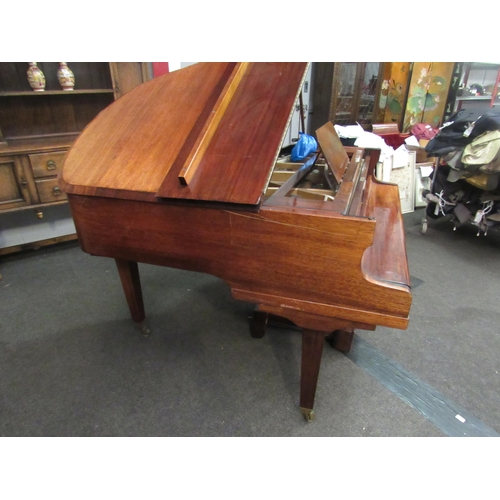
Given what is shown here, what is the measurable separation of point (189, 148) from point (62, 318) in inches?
54.6

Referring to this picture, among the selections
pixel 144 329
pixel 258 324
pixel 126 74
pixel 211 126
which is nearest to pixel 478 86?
pixel 126 74

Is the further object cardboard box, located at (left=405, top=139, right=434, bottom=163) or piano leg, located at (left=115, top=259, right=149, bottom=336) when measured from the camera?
cardboard box, located at (left=405, top=139, right=434, bottom=163)

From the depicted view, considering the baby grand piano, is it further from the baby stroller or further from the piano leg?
the baby stroller

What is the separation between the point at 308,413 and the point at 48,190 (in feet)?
6.85

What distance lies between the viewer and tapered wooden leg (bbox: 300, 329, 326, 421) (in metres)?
1.09

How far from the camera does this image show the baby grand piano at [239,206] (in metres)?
0.91

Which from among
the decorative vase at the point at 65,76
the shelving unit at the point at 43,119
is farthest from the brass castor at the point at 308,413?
the decorative vase at the point at 65,76

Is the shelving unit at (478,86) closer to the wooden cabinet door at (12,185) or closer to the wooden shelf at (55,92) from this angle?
the wooden shelf at (55,92)

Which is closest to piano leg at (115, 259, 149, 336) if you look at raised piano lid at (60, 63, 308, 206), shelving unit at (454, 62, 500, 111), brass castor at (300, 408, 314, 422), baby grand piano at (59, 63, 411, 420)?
baby grand piano at (59, 63, 411, 420)

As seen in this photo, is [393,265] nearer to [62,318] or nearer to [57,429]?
[57,429]

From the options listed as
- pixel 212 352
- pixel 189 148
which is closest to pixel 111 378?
pixel 212 352

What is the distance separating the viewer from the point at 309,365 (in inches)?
45.5

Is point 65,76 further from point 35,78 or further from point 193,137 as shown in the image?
point 193,137

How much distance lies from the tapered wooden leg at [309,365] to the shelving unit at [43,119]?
186cm
